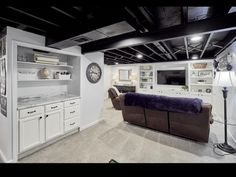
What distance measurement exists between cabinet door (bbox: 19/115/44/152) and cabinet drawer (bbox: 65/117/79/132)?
1.89 feet

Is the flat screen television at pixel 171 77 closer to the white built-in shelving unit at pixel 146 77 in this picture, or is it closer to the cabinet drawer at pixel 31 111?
the white built-in shelving unit at pixel 146 77

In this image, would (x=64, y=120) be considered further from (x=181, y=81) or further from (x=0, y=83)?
(x=181, y=81)

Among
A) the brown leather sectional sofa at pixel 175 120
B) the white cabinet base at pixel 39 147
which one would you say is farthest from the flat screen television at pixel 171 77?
the white cabinet base at pixel 39 147

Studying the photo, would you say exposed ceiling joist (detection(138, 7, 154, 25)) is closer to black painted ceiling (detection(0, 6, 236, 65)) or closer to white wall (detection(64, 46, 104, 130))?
black painted ceiling (detection(0, 6, 236, 65))

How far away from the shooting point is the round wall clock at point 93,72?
3.63m

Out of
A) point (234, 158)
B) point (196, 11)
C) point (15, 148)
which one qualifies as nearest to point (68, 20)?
point (196, 11)

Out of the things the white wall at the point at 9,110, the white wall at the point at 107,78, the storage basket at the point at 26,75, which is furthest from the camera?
the white wall at the point at 107,78

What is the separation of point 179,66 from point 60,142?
5527mm

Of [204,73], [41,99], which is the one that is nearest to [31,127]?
[41,99]

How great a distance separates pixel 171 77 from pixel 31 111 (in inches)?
220

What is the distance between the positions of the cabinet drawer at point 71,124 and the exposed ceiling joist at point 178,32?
174 centimetres

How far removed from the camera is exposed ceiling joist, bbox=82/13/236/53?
5.46ft

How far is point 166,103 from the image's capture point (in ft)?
9.38
